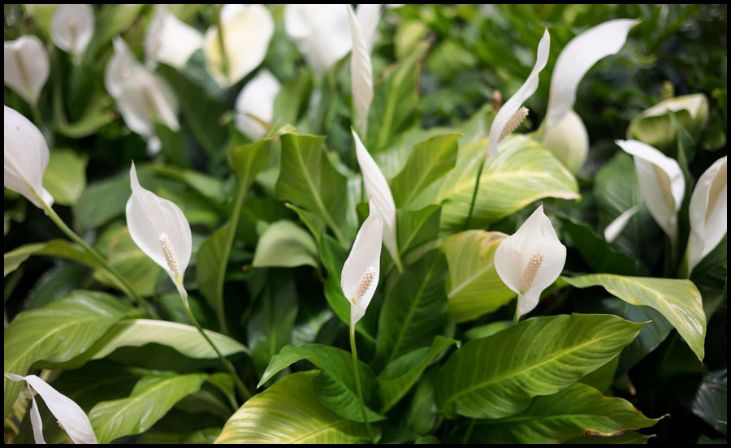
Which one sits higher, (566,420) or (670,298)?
(670,298)

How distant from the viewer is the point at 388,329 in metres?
0.65

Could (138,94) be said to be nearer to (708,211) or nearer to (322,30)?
(322,30)

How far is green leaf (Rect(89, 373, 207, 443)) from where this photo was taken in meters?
0.59

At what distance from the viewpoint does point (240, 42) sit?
1.06 meters

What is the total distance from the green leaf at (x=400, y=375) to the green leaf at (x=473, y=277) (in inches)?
2.2

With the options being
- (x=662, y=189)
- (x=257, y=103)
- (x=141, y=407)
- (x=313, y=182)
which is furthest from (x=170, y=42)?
(x=662, y=189)

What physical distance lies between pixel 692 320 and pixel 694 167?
298 millimetres

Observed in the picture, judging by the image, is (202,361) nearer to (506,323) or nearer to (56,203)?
(506,323)

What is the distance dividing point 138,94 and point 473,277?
567mm

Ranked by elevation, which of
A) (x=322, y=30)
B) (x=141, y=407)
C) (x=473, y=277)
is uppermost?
(x=322, y=30)

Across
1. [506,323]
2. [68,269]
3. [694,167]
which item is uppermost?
[694,167]

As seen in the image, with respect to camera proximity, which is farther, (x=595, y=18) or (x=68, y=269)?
(x=595, y=18)

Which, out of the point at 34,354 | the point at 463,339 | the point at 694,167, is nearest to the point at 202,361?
the point at 34,354

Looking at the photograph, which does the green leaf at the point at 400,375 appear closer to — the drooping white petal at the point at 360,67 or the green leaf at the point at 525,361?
the green leaf at the point at 525,361
